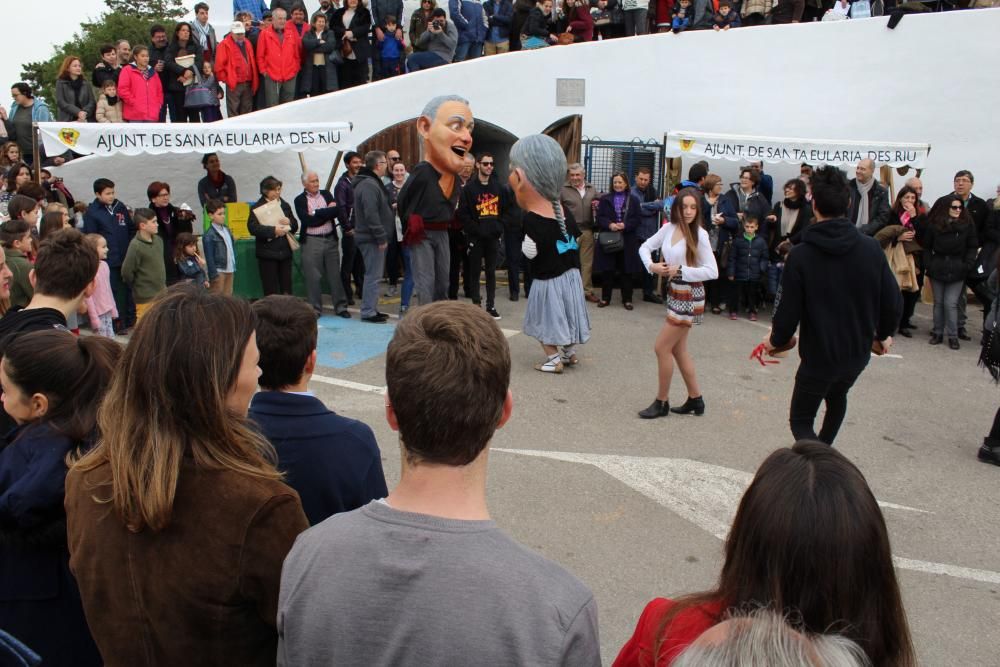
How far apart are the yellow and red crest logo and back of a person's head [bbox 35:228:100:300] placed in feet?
19.7

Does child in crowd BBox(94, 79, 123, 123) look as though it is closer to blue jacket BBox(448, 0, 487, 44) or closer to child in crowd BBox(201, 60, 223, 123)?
child in crowd BBox(201, 60, 223, 123)

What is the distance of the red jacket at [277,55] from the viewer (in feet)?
41.7

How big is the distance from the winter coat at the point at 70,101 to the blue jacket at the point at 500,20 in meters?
6.80

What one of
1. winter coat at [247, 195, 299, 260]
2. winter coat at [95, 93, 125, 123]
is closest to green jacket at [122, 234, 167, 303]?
winter coat at [247, 195, 299, 260]

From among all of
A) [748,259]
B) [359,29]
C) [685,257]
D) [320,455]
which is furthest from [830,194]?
[359,29]

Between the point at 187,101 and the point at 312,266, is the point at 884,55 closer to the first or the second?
the point at 312,266

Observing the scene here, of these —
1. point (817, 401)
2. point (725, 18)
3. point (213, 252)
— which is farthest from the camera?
point (725, 18)

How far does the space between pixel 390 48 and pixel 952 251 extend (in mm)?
8925

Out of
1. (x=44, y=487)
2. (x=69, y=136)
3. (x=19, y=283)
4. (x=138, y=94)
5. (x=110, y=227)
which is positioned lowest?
(x=44, y=487)

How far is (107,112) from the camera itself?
11656 mm

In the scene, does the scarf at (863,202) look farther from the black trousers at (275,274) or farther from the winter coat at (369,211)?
the black trousers at (275,274)

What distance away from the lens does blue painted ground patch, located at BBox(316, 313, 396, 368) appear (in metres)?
8.21

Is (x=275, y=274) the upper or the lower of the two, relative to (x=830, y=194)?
lower

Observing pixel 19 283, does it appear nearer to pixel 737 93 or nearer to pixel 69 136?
pixel 69 136
